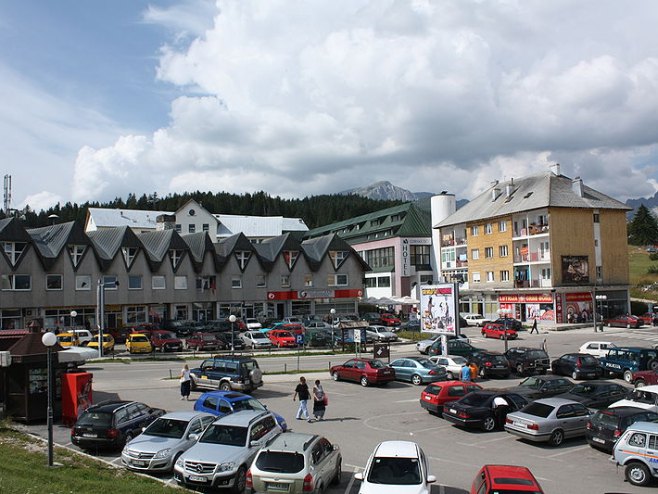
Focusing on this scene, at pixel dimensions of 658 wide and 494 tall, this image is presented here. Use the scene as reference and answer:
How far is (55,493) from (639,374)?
2613 cm

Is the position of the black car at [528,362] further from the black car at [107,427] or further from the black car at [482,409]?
the black car at [107,427]

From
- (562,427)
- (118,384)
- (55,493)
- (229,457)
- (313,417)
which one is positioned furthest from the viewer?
(118,384)

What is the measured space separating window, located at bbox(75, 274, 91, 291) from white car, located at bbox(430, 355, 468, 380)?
3770 centimetres

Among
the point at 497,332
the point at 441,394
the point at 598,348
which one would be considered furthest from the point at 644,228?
the point at 441,394

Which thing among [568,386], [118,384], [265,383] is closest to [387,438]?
[568,386]

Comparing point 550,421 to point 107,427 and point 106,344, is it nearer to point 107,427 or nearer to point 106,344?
point 107,427

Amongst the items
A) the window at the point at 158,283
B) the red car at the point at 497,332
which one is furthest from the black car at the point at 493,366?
the window at the point at 158,283

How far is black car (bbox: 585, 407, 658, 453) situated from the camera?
17.4 meters

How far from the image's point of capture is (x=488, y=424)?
68.6 ft

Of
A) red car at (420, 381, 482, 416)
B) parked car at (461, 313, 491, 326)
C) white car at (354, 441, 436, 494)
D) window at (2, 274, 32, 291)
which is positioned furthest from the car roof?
parked car at (461, 313, 491, 326)

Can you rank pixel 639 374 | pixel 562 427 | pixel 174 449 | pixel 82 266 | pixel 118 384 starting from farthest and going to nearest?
pixel 82 266, pixel 118 384, pixel 639 374, pixel 562 427, pixel 174 449

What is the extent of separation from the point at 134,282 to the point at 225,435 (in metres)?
48.2

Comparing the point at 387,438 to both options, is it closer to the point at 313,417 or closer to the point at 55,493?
the point at 313,417

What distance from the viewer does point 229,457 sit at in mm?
13836
